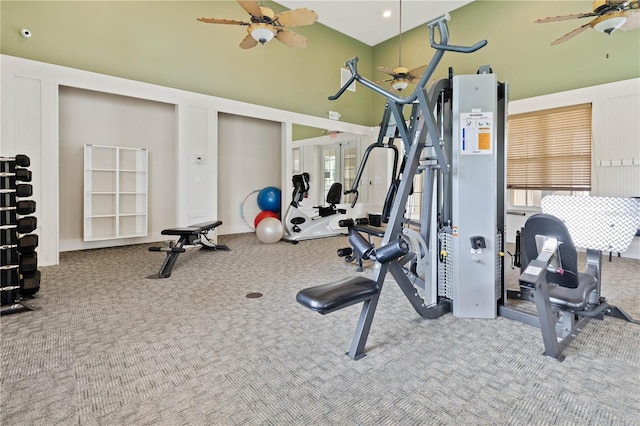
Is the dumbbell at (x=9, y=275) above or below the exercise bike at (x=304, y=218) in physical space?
below

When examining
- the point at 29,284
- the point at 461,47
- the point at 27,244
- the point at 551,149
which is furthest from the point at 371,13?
the point at 29,284

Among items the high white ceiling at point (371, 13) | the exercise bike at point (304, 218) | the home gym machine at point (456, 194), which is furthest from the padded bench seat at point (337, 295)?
the high white ceiling at point (371, 13)

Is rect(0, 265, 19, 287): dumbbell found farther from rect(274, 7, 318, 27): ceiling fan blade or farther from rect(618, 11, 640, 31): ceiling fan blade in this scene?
rect(618, 11, 640, 31): ceiling fan blade

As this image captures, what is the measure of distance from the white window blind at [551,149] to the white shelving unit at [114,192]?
7119 mm

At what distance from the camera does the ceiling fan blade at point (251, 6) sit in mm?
3855

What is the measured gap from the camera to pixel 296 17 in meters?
4.23

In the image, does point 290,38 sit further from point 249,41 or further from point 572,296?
point 572,296

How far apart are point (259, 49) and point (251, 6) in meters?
3.34

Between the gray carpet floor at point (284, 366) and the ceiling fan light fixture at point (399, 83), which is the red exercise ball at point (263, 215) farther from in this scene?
the gray carpet floor at point (284, 366)

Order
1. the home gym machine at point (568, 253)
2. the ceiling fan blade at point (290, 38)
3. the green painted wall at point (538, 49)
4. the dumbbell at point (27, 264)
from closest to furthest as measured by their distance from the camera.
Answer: the home gym machine at point (568, 253) → the dumbbell at point (27, 264) → the ceiling fan blade at point (290, 38) → the green painted wall at point (538, 49)

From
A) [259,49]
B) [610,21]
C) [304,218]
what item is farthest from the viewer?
[259,49]

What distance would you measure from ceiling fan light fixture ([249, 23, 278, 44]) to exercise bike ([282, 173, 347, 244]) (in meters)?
2.85

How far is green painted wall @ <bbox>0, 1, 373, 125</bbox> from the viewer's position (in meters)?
4.80

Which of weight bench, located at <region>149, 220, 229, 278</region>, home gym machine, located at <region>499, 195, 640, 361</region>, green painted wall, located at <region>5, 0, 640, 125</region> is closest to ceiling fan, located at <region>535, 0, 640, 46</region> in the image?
green painted wall, located at <region>5, 0, 640, 125</region>
